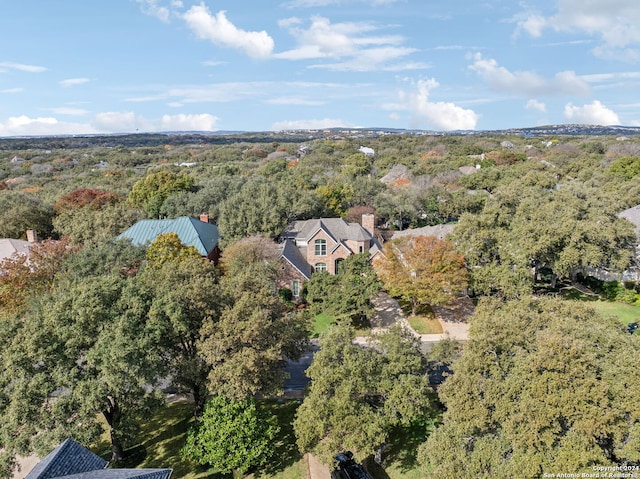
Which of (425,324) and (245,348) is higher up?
(245,348)

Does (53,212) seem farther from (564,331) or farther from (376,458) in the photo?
(564,331)

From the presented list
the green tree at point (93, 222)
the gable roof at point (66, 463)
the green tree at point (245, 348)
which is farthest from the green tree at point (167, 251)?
the gable roof at point (66, 463)

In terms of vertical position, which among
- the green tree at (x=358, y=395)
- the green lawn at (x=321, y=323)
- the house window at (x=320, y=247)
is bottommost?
the green lawn at (x=321, y=323)

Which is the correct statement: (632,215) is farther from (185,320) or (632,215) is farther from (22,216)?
(22,216)

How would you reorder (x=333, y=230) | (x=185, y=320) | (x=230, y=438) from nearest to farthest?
(x=230, y=438)
(x=185, y=320)
(x=333, y=230)

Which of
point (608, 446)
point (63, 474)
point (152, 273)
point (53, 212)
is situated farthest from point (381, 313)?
point (53, 212)

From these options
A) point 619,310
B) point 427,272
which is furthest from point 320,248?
point 619,310

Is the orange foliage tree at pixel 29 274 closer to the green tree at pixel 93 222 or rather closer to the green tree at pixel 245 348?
the green tree at pixel 93 222

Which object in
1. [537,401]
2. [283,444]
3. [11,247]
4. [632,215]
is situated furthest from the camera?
[632,215]
